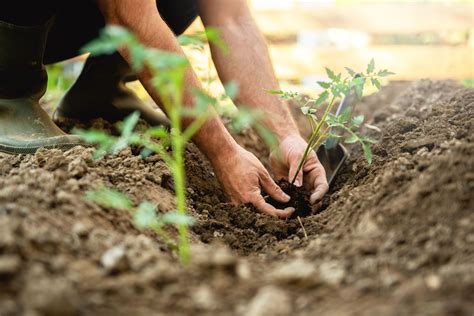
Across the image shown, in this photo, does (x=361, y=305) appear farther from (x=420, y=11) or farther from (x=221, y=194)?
(x=420, y=11)

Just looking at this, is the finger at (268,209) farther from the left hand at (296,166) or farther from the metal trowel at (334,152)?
the metal trowel at (334,152)

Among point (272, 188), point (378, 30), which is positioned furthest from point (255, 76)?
point (378, 30)

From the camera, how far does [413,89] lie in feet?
10.3

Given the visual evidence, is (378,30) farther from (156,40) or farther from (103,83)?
(156,40)

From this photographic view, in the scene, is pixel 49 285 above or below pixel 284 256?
above

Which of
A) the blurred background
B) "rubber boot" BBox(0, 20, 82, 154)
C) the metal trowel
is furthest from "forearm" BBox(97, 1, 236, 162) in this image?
the blurred background

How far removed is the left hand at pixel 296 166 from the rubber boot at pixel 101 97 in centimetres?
67

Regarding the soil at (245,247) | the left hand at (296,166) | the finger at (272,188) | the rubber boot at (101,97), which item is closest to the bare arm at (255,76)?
the left hand at (296,166)

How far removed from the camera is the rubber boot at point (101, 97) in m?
2.51

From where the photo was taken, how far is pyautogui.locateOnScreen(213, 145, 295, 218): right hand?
182cm

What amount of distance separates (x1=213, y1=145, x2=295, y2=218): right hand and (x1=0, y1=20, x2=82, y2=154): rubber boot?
527 mm

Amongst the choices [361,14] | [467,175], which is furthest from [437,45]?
[467,175]

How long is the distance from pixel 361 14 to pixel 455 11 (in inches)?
30.8

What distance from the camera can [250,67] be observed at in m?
2.24
